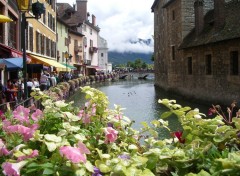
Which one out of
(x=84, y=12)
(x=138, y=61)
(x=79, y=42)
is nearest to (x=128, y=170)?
(x=79, y=42)

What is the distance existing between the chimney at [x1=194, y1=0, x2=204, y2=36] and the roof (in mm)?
340

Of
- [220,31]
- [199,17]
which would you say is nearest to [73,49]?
[199,17]

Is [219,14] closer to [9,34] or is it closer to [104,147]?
[9,34]

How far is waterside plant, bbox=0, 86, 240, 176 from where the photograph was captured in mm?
2027

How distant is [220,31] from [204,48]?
246cm

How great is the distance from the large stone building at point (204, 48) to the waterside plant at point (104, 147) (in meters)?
16.1

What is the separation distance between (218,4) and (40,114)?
A: 20792mm

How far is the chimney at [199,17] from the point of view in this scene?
84.8 ft

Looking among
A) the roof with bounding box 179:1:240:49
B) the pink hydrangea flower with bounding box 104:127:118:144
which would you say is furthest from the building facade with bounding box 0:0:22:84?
the pink hydrangea flower with bounding box 104:127:118:144

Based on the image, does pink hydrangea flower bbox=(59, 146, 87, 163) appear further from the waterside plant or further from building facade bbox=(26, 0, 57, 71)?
building facade bbox=(26, 0, 57, 71)

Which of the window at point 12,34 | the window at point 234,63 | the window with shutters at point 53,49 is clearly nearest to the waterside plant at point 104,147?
the window at point 234,63

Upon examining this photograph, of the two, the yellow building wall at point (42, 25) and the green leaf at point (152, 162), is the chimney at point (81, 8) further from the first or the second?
the green leaf at point (152, 162)

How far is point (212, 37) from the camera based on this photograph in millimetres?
21625

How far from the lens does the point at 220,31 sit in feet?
69.6
